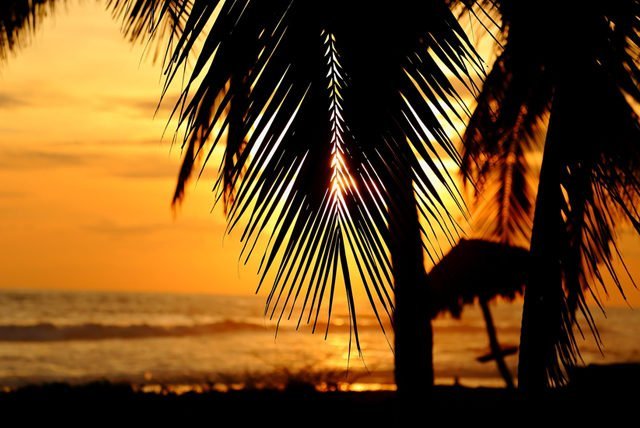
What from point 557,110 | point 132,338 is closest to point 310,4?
point 557,110

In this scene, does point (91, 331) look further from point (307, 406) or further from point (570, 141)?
point (570, 141)

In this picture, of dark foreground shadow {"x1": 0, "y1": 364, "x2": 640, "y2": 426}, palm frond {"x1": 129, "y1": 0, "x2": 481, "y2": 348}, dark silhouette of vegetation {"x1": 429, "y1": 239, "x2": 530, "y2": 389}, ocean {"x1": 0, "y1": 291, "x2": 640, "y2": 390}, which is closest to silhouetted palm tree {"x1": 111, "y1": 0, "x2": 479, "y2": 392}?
palm frond {"x1": 129, "y1": 0, "x2": 481, "y2": 348}

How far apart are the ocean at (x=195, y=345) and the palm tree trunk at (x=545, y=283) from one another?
667 centimetres

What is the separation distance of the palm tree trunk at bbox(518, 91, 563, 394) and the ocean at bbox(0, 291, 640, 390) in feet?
21.9

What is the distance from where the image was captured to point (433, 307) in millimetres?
7457

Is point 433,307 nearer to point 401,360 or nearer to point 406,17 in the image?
point 401,360

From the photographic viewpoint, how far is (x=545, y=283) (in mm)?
3203

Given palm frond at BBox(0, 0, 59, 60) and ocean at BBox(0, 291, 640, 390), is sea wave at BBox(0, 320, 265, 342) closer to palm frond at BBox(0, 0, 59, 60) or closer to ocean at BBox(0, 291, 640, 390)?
ocean at BBox(0, 291, 640, 390)

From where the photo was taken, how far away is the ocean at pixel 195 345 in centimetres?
1920

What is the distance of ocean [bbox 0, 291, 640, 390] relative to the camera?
756 inches

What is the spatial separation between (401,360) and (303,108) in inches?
148

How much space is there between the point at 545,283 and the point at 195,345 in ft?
77.5

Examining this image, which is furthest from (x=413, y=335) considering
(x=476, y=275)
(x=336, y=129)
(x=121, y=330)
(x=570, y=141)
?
(x=121, y=330)

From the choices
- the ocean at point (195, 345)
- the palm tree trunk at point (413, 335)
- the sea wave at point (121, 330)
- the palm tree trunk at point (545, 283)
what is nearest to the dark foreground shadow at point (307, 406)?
the palm tree trunk at point (413, 335)
